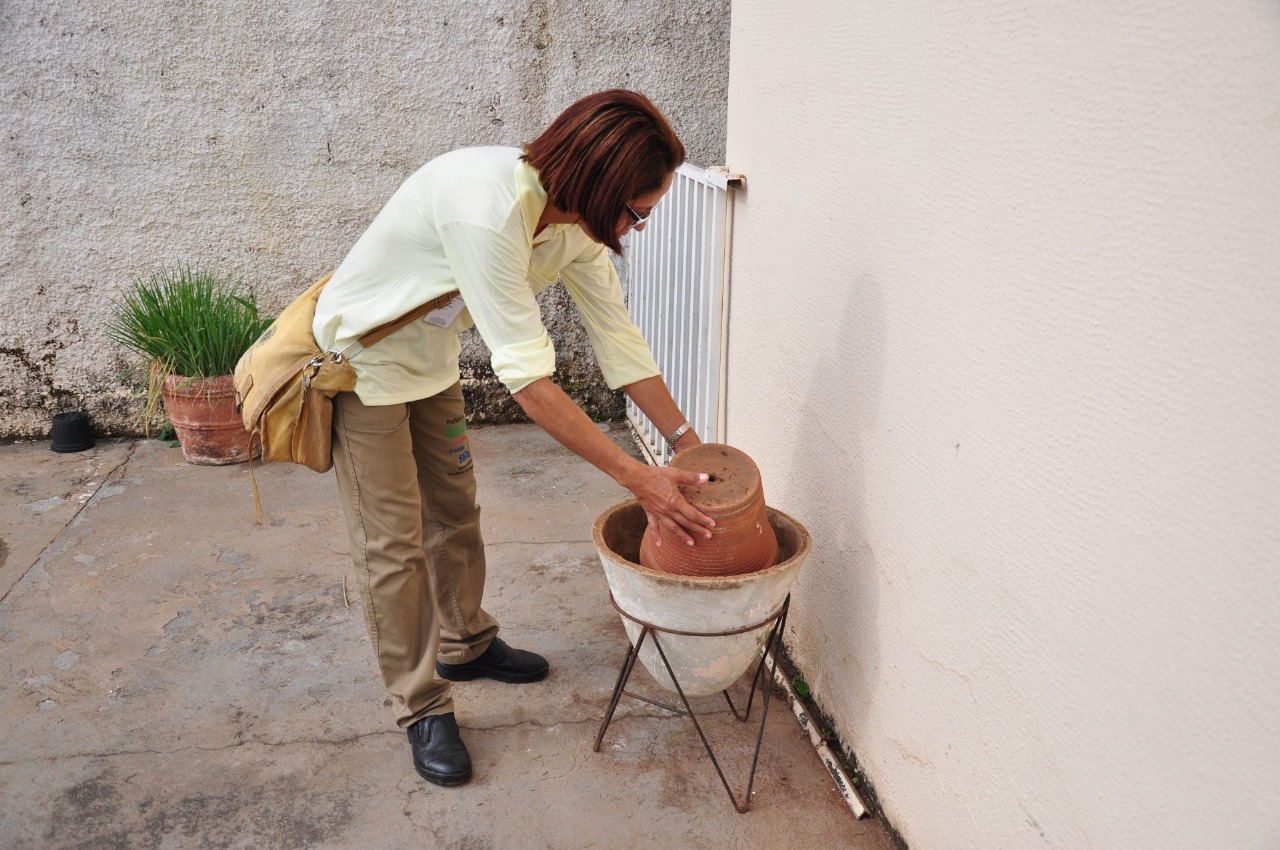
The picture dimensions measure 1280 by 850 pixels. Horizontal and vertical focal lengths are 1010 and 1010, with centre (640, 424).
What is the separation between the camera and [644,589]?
2.09 metres

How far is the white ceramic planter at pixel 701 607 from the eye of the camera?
205 centimetres

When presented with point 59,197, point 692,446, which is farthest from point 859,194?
point 59,197

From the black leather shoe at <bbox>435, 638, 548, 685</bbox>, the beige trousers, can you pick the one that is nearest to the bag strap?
the beige trousers

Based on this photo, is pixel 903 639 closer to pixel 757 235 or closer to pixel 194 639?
pixel 757 235

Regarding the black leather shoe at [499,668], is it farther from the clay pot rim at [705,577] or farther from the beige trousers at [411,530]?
the clay pot rim at [705,577]

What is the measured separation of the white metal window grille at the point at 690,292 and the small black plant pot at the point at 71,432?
100 inches

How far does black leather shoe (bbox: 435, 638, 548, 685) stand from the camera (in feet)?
9.15

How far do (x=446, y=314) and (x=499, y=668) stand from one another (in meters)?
1.08

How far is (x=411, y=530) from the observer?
2367 mm

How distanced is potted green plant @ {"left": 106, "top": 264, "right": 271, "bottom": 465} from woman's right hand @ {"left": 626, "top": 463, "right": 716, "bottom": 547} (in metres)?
2.80

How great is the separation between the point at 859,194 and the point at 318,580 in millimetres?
2218

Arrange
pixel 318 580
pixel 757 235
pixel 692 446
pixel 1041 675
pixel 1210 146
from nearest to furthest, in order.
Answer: pixel 1210 146
pixel 1041 675
pixel 692 446
pixel 757 235
pixel 318 580

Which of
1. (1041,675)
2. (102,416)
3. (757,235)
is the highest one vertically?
(757,235)

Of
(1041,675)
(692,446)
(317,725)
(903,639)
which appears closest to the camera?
(1041,675)
